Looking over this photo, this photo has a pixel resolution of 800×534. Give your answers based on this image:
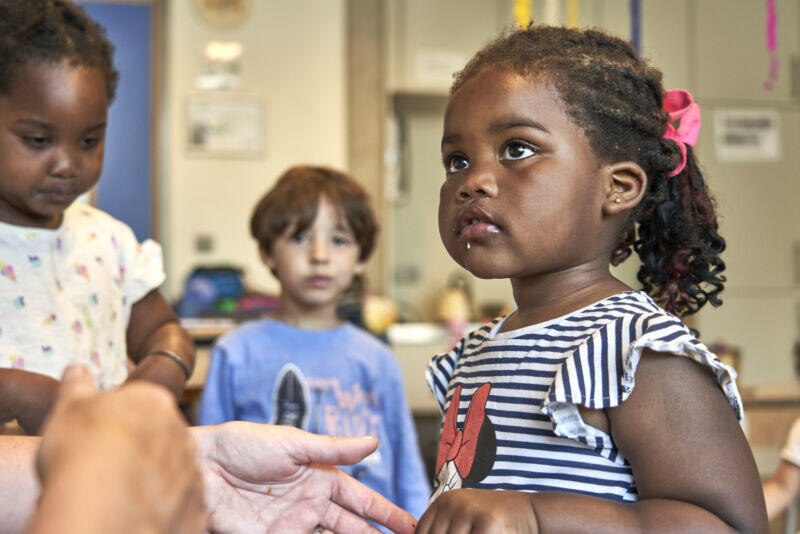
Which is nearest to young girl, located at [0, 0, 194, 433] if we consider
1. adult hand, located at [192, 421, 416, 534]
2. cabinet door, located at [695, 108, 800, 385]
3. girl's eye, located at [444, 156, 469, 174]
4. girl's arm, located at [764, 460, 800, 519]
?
adult hand, located at [192, 421, 416, 534]

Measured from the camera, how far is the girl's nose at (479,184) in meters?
1.01

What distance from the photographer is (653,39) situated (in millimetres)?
4754

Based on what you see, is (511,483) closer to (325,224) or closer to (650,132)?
(650,132)

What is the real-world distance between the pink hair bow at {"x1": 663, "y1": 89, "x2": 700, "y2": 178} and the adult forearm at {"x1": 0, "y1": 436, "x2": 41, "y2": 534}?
866mm

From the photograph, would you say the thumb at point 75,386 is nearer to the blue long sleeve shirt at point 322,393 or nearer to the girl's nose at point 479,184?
the girl's nose at point 479,184

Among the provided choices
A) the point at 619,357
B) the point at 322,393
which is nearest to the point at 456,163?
the point at 619,357

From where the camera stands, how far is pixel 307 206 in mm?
2182

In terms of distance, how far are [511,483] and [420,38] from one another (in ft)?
14.6

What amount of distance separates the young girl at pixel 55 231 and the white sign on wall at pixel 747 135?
3.98 m

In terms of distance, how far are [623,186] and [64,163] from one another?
0.85m

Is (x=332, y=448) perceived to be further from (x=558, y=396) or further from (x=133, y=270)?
(x=133, y=270)

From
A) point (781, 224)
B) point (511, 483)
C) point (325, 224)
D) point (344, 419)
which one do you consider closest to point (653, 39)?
point (781, 224)

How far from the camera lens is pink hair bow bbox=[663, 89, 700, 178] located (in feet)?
3.68

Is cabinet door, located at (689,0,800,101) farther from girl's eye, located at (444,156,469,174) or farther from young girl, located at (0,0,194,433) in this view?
girl's eye, located at (444,156,469,174)
